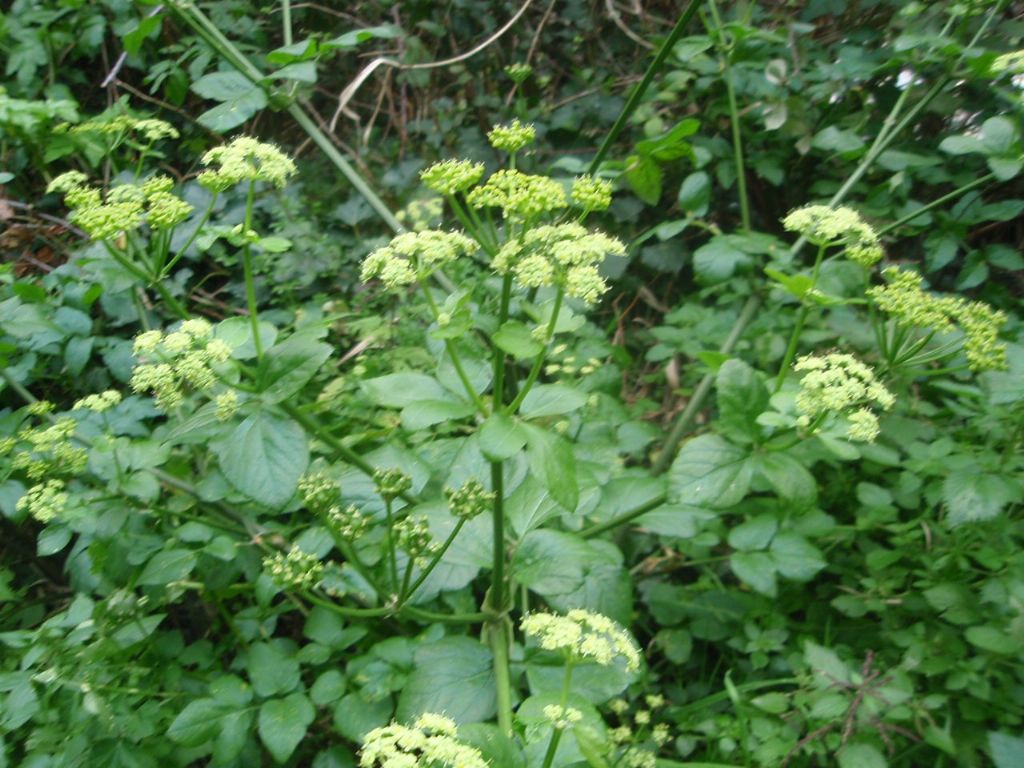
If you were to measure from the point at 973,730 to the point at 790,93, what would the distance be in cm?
218

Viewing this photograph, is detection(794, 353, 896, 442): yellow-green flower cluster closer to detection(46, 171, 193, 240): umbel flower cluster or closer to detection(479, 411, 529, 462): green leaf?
detection(479, 411, 529, 462): green leaf

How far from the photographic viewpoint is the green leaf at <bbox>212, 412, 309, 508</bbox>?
4.86 feet

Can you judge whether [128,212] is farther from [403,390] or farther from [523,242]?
[523,242]

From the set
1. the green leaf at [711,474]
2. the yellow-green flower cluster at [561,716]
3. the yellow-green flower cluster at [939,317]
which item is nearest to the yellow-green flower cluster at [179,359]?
the yellow-green flower cluster at [561,716]

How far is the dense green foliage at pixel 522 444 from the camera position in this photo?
4.96ft

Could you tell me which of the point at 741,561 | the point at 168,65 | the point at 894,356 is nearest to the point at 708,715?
the point at 741,561

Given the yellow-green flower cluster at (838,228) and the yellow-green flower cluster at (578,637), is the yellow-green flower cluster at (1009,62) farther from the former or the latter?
the yellow-green flower cluster at (578,637)

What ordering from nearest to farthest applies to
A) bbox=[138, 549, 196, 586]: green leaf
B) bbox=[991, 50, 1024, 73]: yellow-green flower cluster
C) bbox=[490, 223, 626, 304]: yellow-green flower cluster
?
bbox=[490, 223, 626, 304]: yellow-green flower cluster, bbox=[138, 549, 196, 586]: green leaf, bbox=[991, 50, 1024, 73]: yellow-green flower cluster

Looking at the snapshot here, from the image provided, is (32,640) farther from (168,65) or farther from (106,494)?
(168,65)

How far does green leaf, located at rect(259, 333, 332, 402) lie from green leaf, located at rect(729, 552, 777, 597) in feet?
3.89

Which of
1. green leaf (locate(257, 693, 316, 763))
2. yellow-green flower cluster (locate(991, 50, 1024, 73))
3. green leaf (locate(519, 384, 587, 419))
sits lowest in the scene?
green leaf (locate(257, 693, 316, 763))

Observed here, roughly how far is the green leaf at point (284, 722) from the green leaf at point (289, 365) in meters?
0.73

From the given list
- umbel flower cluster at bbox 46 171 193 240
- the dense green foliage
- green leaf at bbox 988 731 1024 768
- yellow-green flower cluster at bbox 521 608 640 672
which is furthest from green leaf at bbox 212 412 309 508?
green leaf at bbox 988 731 1024 768

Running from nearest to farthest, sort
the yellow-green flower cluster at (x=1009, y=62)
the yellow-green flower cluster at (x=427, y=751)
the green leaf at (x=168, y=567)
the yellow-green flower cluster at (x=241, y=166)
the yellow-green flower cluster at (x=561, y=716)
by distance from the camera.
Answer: the yellow-green flower cluster at (x=427, y=751)
the yellow-green flower cluster at (x=561, y=716)
the yellow-green flower cluster at (x=241, y=166)
the green leaf at (x=168, y=567)
the yellow-green flower cluster at (x=1009, y=62)
